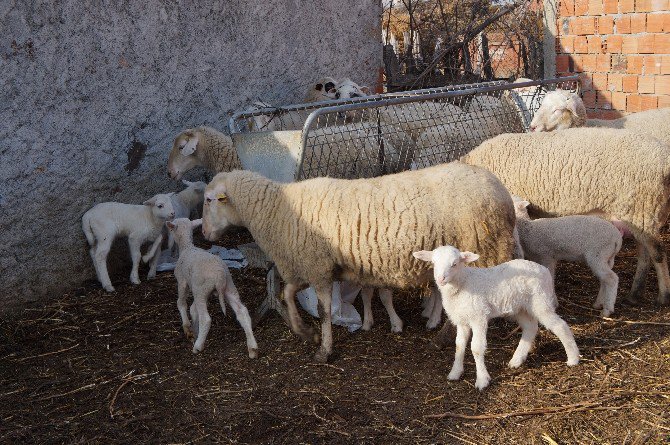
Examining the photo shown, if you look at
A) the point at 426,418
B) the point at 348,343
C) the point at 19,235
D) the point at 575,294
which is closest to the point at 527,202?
the point at 575,294

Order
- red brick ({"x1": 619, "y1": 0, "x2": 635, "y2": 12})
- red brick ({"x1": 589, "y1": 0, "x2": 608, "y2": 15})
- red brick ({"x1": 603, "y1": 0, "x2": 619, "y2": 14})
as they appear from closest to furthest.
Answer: red brick ({"x1": 619, "y1": 0, "x2": 635, "y2": 12})
red brick ({"x1": 603, "y1": 0, "x2": 619, "y2": 14})
red brick ({"x1": 589, "y1": 0, "x2": 608, "y2": 15})

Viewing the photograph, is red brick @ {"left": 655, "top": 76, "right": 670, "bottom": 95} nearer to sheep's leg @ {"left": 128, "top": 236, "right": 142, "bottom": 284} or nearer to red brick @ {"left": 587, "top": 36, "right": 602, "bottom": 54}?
red brick @ {"left": 587, "top": 36, "right": 602, "bottom": 54}

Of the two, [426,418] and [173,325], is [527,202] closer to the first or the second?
[426,418]

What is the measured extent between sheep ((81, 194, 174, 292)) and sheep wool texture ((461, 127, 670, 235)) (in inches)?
97.7

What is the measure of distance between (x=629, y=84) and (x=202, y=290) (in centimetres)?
455

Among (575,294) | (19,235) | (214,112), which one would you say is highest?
(214,112)

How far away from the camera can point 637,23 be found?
272 inches

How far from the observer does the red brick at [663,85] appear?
6801 mm

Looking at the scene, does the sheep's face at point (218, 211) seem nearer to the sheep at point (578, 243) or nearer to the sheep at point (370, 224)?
the sheep at point (370, 224)

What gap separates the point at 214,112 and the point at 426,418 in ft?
14.0

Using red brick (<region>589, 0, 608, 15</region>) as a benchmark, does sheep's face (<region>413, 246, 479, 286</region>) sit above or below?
below

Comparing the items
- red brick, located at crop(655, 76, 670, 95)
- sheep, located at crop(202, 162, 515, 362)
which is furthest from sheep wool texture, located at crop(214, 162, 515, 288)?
red brick, located at crop(655, 76, 670, 95)

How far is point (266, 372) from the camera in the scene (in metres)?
4.46

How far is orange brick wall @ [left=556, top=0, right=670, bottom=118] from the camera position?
22.4 feet
